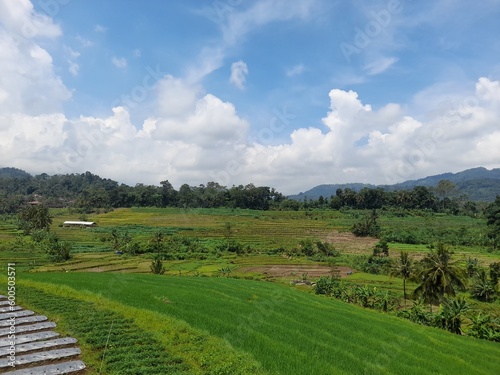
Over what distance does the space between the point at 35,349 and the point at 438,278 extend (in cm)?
4113

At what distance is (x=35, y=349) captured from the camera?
31.9ft

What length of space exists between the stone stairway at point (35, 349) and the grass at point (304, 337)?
295cm

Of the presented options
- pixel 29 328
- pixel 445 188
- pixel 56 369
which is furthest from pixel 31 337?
pixel 445 188

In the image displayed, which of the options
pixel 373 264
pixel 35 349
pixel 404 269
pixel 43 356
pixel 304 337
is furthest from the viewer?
pixel 373 264

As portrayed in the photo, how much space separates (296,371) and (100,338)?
19.1 ft

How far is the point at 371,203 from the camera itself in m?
170

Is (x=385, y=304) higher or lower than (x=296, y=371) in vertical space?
lower

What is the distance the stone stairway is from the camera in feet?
Result: 28.7

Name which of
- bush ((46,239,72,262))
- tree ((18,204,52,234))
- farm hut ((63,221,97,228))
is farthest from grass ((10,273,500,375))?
farm hut ((63,221,97,228))

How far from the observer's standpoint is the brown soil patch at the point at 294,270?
206 ft

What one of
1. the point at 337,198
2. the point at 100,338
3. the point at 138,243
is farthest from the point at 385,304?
the point at 337,198

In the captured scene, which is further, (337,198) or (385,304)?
(337,198)

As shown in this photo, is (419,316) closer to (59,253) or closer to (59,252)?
(59,253)

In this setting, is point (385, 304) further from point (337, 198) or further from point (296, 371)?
point (337, 198)
